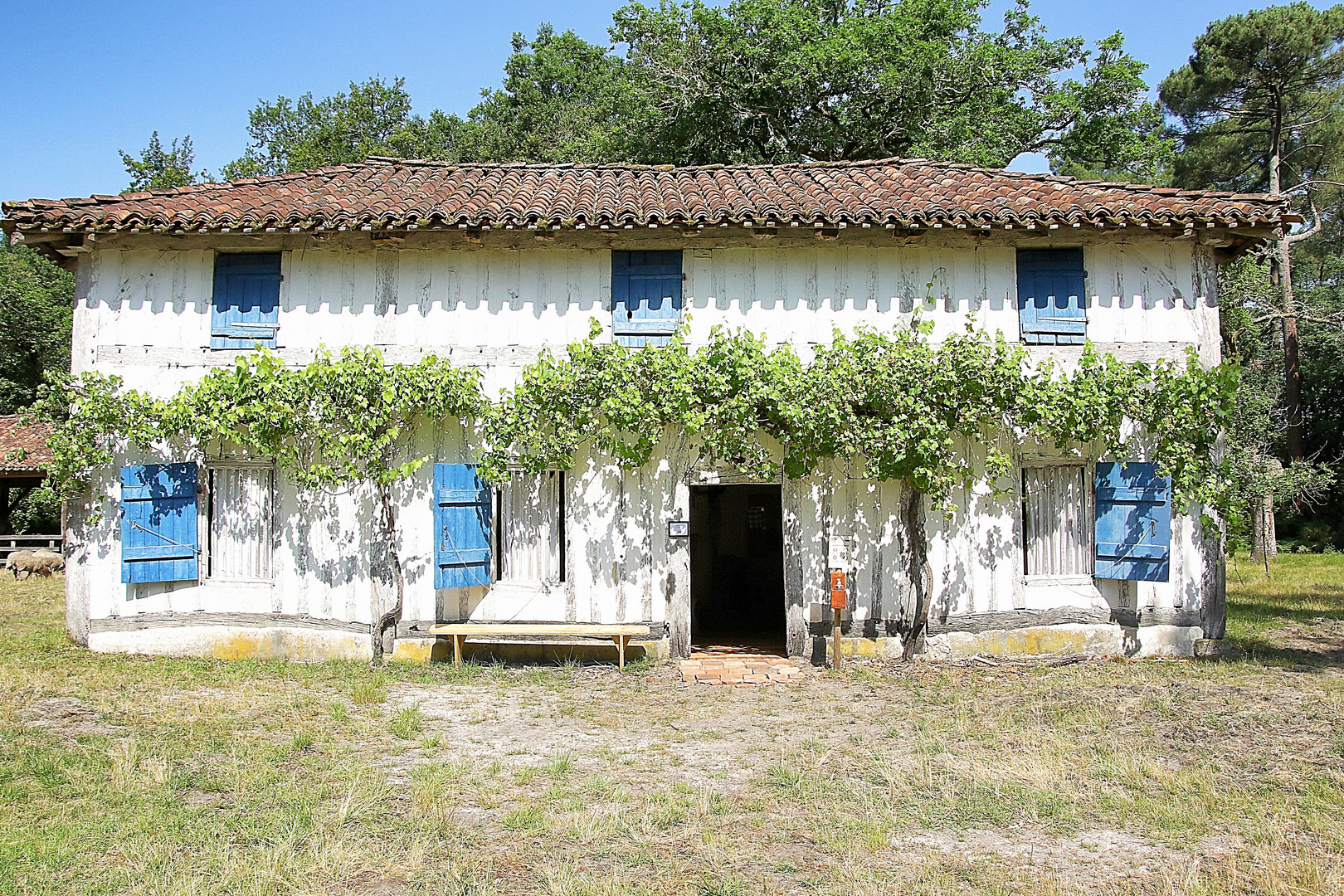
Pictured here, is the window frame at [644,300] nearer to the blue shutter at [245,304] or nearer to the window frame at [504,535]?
the window frame at [504,535]

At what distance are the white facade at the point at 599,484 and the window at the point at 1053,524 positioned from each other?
6 cm

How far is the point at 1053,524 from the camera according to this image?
1020cm

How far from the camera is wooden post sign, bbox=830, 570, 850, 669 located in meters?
9.46

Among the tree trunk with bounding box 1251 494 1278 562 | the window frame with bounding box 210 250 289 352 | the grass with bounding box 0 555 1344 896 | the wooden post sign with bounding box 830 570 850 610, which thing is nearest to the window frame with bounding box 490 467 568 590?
the grass with bounding box 0 555 1344 896

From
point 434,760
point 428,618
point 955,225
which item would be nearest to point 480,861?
point 434,760

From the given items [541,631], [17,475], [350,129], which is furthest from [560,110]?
[541,631]

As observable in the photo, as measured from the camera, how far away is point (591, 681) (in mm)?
9148

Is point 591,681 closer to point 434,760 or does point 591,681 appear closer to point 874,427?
point 434,760

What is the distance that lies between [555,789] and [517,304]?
592 centimetres

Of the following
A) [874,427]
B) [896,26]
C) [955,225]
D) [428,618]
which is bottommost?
[428,618]

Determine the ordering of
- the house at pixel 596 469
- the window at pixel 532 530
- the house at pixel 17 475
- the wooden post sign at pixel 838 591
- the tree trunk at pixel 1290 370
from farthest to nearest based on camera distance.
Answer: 1. the tree trunk at pixel 1290 370
2. the house at pixel 17 475
3. the window at pixel 532 530
4. the house at pixel 596 469
5. the wooden post sign at pixel 838 591

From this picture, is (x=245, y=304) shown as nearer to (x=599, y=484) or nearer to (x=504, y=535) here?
(x=504, y=535)

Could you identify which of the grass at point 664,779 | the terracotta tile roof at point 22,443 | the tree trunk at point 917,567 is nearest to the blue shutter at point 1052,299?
the tree trunk at point 917,567

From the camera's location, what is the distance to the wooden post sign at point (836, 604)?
9.46 meters
